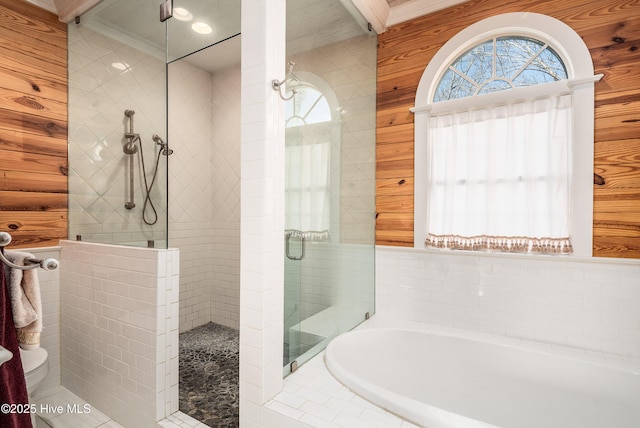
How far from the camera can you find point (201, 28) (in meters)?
2.07

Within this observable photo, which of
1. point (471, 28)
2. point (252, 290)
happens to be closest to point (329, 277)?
point (252, 290)

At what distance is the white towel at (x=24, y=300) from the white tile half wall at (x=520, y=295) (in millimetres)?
2129

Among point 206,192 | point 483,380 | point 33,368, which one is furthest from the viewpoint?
point 206,192

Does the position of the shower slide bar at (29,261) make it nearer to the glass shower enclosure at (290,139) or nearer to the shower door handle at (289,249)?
the glass shower enclosure at (290,139)

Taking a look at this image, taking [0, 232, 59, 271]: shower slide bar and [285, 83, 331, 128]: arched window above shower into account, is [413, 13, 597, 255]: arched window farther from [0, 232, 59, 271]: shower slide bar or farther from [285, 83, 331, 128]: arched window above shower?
[0, 232, 59, 271]: shower slide bar

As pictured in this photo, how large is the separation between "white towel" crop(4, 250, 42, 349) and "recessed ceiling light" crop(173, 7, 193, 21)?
149cm

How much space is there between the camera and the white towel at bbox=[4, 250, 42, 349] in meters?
1.10

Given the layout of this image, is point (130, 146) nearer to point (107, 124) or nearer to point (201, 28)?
point (107, 124)

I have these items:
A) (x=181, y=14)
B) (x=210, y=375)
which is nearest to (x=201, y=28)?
(x=181, y=14)

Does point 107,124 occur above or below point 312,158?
above

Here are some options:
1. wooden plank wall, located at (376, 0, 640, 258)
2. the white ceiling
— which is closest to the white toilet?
the white ceiling

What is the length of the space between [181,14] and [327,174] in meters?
1.28

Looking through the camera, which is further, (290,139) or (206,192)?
(206,192)

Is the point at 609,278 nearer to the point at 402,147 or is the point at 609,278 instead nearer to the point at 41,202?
the point at 402,147
